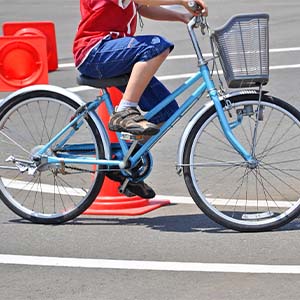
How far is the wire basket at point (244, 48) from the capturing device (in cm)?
614

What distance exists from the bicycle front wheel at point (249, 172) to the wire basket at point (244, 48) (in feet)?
0.69

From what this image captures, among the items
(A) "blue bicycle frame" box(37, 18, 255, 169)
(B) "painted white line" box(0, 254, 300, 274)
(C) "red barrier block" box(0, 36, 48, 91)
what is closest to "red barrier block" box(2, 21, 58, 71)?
(C) "red barrier block" box(0, 36, 48, 91)

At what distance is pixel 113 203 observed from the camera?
712cm

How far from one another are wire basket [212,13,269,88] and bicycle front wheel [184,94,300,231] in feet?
0.69

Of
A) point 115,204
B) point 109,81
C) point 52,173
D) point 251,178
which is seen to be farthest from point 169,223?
point 251,178

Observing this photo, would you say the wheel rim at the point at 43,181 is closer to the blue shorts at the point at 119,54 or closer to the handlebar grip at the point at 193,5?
the blue shorts at the point at 119,54

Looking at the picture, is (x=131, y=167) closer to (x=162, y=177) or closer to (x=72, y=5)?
(x=162, y=177)

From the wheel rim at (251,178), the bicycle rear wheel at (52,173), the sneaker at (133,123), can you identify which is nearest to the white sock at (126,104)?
the sneaker at (133,123)

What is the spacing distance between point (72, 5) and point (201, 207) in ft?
50.1

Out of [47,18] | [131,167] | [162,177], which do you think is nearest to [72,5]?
[47,18]

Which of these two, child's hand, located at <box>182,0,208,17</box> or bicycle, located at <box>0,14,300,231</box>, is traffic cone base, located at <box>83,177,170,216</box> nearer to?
bicycle, located at <box>0,14,300,231</box>

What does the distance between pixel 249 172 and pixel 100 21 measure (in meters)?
1.44

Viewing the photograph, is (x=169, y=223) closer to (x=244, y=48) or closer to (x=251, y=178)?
(x=251, y=178)

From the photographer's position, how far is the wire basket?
614 centimetres
